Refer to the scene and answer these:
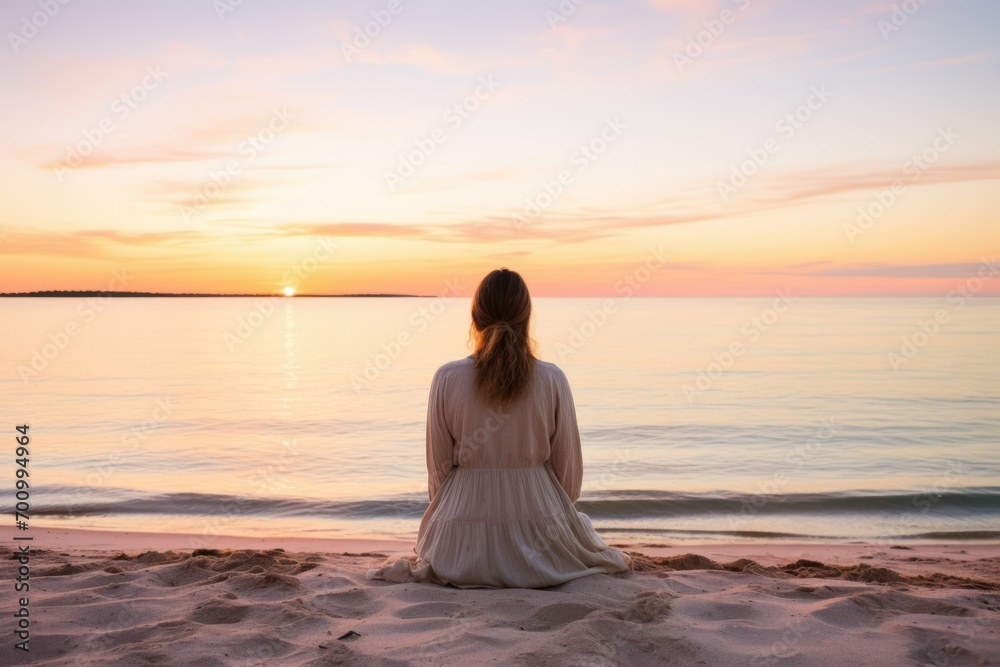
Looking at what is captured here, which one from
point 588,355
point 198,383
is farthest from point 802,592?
point 588,355

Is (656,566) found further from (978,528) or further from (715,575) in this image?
(978,528)

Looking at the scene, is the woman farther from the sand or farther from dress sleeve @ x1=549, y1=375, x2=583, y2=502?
the sand

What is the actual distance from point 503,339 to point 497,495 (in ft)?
3.18

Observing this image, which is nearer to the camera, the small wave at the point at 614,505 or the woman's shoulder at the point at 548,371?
the woman's shoulder at the point at 548,371

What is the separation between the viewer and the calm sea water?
28.8 feet

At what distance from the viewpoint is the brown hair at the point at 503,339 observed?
4391 millimetres

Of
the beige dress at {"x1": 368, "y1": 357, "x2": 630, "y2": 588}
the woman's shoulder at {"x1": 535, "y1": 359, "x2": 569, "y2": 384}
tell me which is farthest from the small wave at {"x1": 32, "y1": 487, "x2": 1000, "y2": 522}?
the woman's shoulder at {"x1": 535, "y1": 359, "x2": 569, "y2": 384}

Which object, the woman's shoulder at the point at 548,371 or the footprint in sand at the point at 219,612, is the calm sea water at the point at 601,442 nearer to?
the woman's shoulder at the point at 548,371

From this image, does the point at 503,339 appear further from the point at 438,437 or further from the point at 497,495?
the point at 497,495

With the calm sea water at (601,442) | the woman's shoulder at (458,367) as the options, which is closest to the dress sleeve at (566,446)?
the woman's shoulder at (458,367)

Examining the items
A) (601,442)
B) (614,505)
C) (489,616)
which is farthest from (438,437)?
(601,442)

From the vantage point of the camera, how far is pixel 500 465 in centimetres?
463

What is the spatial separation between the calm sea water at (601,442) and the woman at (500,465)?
356 centimetres

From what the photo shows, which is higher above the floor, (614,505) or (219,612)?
(219,612)
